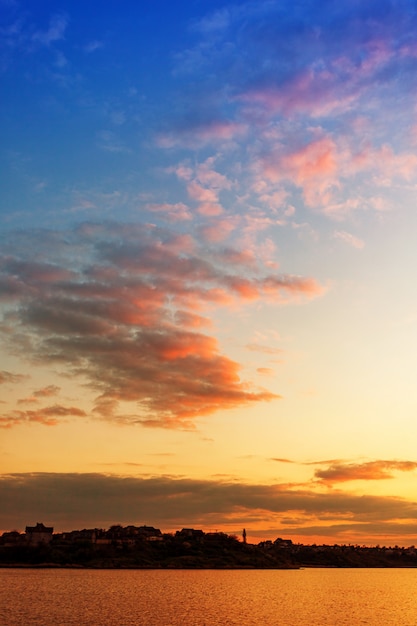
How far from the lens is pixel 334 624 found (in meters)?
103

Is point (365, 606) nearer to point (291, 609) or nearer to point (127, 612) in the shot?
point (291, 609)

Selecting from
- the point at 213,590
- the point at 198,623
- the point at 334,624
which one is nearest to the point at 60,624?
the point at 198,623

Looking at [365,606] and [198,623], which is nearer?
[198,623]

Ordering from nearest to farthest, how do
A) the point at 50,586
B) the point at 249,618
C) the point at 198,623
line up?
the point at 198,623
the point at 249,618
the point at 50,586

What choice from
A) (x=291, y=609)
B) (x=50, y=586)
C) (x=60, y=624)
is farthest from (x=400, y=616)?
(x=50, y=586)

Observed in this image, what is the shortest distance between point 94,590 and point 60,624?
72.3m

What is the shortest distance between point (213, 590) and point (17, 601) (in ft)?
242

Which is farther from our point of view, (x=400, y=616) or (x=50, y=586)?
(x=50, y=586)

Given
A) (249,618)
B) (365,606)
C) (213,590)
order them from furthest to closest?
(213,590), (365,606), (249,618)

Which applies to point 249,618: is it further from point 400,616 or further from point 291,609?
point 400,616

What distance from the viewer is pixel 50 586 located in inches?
6585

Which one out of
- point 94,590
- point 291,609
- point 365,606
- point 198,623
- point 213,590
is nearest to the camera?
point 198,623

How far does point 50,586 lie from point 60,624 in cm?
8518

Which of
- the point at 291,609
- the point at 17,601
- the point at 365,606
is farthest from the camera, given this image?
the point at 365,606
